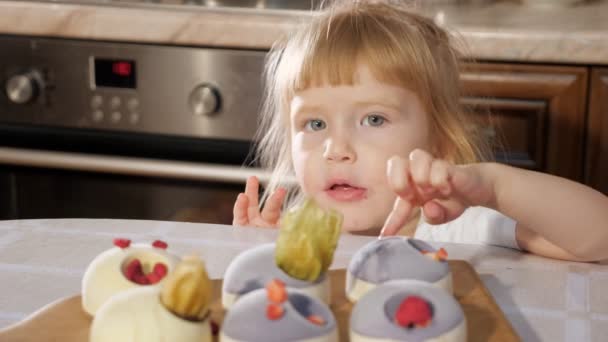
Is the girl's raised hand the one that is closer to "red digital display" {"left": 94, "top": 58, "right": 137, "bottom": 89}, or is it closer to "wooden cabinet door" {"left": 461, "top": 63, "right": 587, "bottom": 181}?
"wooden cabinet door" {"left": 461, "top": 63, "right": 587, "bottom": 181}

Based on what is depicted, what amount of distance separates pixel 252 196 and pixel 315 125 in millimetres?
136

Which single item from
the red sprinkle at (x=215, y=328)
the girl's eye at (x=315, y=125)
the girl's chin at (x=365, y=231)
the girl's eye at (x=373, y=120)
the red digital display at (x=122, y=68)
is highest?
the red sprinkle at (x=215, y=328)

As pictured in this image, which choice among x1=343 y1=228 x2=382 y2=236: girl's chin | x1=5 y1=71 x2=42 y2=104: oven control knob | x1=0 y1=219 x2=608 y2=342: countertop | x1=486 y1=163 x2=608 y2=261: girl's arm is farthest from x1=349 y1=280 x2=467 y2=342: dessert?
x1=5 y1=71 x2=42 y2=104: oven control knob

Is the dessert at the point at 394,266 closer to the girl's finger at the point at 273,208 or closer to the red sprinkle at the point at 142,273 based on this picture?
the red sprinkle at the point at 142,273

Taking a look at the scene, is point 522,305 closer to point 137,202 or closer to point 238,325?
point 238,325

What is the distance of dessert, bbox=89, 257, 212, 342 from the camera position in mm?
521

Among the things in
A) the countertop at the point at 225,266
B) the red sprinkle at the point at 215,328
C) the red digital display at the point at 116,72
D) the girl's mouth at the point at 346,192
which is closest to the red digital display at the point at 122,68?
the red digital display at the point at 116,72

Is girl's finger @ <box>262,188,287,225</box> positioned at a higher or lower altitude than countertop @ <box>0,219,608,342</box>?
lower

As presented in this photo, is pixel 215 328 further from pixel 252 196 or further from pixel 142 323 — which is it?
pixel 252 196

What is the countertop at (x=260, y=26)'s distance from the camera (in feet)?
4.94

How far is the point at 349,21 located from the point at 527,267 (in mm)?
488

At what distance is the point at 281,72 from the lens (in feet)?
4.11

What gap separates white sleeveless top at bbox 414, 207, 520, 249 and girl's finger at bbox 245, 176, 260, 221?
231 mm

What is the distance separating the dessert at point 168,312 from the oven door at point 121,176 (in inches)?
44.5
